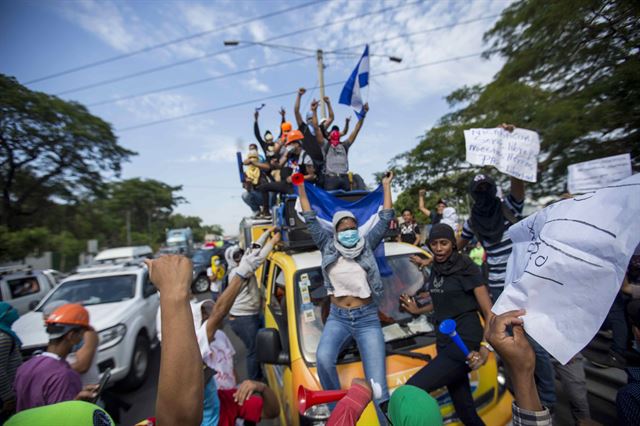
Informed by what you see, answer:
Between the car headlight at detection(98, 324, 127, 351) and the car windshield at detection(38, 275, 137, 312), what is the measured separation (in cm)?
94

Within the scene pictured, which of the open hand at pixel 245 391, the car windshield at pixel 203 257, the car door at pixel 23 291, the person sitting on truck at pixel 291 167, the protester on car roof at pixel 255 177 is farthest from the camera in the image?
the car windshield at pixel 203 257

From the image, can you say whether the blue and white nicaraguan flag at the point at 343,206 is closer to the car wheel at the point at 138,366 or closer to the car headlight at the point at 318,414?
the car headlight at the point at 318,414

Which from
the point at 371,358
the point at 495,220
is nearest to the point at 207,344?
the point at 371,358

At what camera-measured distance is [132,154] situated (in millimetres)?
24156

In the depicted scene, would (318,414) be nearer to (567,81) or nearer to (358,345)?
(358,345)

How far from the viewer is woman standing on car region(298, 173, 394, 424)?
86.3 inches

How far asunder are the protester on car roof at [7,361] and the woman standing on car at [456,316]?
3090mm

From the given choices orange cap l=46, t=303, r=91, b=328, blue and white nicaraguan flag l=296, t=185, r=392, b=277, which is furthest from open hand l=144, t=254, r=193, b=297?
blue and white nicaraguan flag l=296, t=185, r=392, b=277

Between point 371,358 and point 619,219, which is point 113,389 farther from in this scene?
point 619,219

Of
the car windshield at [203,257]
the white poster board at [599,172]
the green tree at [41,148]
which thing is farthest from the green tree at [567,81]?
the green tree at [41,148]

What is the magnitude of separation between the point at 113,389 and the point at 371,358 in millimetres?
4282

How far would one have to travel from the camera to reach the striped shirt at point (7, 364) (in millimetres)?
2374

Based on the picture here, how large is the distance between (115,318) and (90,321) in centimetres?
29

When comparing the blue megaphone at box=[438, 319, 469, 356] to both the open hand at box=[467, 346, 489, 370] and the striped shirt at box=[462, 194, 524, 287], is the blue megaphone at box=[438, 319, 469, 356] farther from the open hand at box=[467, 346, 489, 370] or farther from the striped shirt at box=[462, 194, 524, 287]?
the striped shirt at box=[462, 194, 524, 287]
